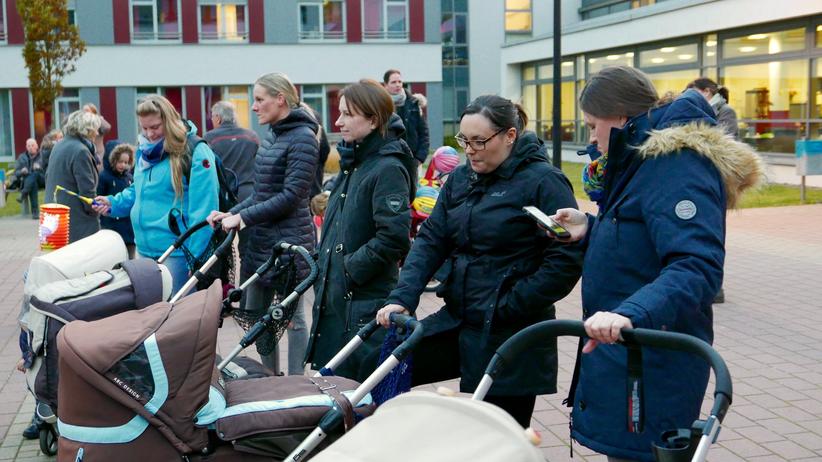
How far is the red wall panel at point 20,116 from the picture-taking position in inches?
1438

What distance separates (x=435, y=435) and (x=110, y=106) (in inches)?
1429

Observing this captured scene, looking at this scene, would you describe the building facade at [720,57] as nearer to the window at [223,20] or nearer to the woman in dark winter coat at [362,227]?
the window at [223,20]

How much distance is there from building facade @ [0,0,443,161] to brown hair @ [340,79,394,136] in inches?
1261

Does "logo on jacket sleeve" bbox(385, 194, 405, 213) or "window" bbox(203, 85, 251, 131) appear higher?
"window" bbox(203, 85, 251, 131)

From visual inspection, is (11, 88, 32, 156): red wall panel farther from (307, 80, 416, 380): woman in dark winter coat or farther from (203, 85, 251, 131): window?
(307, 80, 416, 380): woman in dark winter coat

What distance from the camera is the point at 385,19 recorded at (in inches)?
1496

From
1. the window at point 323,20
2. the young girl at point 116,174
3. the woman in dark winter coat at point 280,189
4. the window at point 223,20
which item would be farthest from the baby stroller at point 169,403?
the window at point 323,20

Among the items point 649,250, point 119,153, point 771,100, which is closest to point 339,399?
point 649,250

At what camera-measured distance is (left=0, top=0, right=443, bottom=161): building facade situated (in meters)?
36.0

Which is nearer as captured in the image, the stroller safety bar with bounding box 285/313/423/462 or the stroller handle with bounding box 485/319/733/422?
the stroller handle with bounding box 485/319/733/422

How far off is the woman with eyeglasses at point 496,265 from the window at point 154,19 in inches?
1347

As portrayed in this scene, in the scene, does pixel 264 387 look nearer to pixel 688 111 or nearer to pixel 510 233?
pixel 510 233

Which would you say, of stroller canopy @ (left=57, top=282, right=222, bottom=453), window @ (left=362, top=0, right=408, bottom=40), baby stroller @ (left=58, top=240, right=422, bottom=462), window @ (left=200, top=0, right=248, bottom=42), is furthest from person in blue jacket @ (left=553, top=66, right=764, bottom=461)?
window @ (left=362, top=0, right=408, bottom=40)

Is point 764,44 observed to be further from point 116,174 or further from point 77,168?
point 77,168
